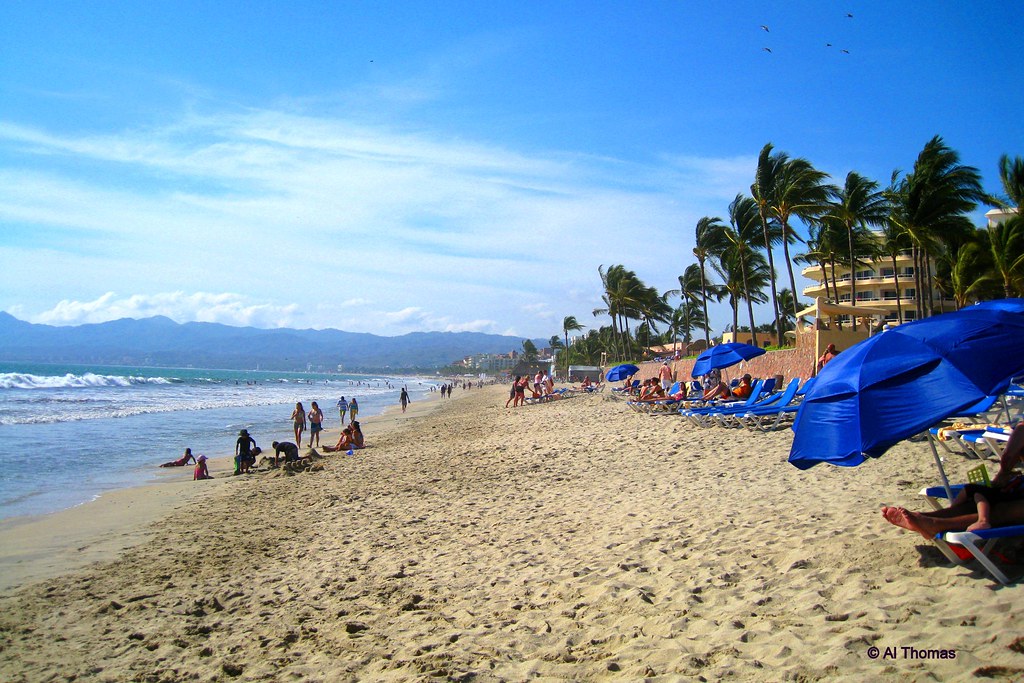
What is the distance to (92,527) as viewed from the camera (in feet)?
26.9

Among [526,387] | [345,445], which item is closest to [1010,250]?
[526,387]

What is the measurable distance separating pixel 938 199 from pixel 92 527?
27.7 m

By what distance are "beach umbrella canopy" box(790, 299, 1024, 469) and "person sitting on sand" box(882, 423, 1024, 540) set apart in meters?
0.64

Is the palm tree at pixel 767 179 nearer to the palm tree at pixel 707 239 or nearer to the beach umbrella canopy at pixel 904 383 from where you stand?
the palm tree at pixel 707 239

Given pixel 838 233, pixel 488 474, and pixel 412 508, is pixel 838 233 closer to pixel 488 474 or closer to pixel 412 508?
pixel 488 474

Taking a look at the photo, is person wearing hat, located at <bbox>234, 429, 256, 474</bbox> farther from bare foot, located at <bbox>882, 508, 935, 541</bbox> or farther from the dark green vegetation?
the dark green vegetation

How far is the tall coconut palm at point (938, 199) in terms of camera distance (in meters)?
24.5

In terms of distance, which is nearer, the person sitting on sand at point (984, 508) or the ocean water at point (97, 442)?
the person sitting on sand at point (984, 508)

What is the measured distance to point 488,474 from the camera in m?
10.1

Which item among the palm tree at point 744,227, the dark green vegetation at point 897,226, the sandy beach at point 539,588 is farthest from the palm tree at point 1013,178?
the sandy beach at point 539,588

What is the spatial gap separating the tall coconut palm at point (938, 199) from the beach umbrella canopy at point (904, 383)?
24002 millimetres

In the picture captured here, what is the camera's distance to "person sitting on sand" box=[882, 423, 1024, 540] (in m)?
3.63

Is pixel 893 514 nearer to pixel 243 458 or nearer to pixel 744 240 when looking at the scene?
pixel 243 458

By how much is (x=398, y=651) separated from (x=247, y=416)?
27.6 m
